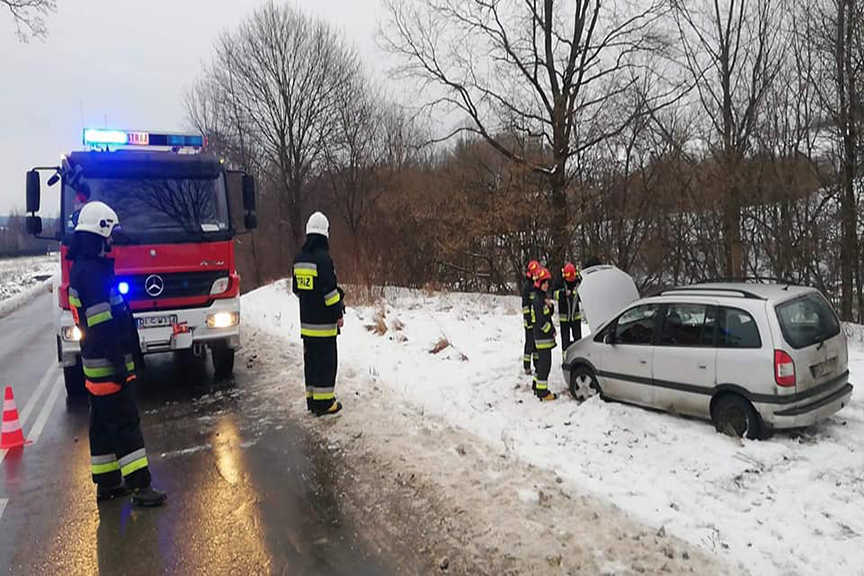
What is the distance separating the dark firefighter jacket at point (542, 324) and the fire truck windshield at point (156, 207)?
4408 mm

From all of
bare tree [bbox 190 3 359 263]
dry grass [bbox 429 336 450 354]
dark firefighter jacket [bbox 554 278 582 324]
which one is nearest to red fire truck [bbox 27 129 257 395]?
dry grass [bbox 429 336 450 354]

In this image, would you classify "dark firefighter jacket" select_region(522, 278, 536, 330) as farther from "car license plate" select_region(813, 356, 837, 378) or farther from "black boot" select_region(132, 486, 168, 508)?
"black boot" select_region(132, 486, 168, 508)

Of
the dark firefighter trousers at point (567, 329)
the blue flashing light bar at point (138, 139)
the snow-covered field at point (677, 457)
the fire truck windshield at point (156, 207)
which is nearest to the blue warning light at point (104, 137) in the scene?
the blue flashing light bar at point (138, 139)

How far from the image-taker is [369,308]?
15.2 meters

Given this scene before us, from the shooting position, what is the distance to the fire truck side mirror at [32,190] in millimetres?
7566

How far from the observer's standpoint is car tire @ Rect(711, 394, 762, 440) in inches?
215

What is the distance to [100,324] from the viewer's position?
446 cm

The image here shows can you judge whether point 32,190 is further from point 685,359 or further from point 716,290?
point 716,290

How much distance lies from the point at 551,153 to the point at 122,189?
1591 cm

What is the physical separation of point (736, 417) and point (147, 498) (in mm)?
Result: 5451

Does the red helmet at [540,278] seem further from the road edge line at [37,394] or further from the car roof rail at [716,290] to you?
the road edge line at [37,394]

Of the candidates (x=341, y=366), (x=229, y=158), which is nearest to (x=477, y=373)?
(x=341, y=366)

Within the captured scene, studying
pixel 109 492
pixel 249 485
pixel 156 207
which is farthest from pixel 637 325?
pixel 156 207

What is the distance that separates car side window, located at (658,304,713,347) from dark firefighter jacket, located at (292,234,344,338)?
3.76 m
